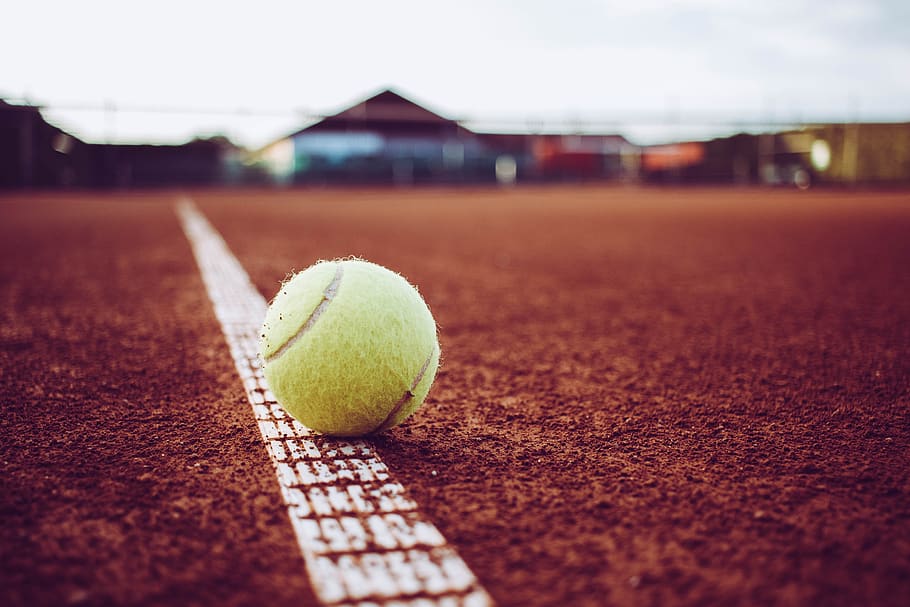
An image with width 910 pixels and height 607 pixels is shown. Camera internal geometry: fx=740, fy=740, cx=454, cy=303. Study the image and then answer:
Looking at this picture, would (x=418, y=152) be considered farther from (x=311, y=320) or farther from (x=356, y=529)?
(x=356, y=529)

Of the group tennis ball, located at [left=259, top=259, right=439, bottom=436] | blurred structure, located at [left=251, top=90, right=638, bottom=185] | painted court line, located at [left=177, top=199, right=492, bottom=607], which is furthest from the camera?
blurred structure, located at [left=251, top=90, right=638, bottom=185]

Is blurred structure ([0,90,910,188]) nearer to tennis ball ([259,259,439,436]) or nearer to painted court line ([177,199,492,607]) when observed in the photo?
tennis ball ([259,259,439,436])

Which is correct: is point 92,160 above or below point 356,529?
above

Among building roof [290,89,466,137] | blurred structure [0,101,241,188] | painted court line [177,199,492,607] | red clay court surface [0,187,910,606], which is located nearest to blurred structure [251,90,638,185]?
building roof [290,89,466,137]

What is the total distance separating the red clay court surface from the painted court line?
4cm

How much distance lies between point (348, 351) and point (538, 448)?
553 mm

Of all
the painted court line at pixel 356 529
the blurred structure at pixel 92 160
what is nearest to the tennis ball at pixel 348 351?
the painted court line at pixel 356 529

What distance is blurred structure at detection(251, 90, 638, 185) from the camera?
23750mm

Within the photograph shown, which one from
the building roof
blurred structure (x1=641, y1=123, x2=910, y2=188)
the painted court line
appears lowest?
the painted court line

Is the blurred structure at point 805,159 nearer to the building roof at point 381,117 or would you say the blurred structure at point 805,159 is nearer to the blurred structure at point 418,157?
the blurred structure at point 418,157

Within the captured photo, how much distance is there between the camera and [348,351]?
6.14 ft

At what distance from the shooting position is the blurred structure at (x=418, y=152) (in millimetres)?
23750

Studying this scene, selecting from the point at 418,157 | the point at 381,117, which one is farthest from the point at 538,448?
the point at 418,157

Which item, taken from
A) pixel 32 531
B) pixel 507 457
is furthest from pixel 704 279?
pixel 32 531
